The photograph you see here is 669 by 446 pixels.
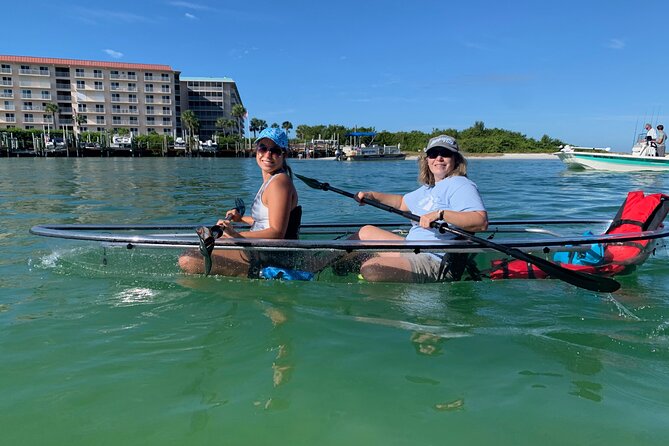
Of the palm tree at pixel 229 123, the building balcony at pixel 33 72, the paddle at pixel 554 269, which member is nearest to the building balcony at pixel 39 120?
the building balcony at pixel 33 72

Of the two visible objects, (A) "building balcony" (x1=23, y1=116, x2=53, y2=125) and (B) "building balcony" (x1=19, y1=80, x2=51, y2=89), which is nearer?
(B) "building balcony" (x1=19, y1=80, x2=51, y2=89)

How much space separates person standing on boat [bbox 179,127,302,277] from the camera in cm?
382

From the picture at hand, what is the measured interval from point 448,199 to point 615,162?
22.9 m

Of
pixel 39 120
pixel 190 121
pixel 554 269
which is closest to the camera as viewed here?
pixel 554 269

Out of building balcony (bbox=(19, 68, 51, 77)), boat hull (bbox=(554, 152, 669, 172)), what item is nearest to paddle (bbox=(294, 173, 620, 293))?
boat hull (bbox=(554, 152, 669, 172))

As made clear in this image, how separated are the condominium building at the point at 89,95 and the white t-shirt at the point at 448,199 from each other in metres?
83.7

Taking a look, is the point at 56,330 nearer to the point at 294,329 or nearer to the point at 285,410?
the point at 294,329

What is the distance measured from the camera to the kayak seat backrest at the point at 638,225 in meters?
4.25

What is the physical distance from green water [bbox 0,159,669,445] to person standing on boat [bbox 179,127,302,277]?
17 cm

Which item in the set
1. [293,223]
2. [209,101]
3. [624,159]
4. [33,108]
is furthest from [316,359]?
[209,101]

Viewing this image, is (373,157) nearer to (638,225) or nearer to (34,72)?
(34,72)

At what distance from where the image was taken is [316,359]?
→ 283 centimetres

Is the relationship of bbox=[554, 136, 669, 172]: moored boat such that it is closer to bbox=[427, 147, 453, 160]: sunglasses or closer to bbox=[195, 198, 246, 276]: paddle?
bbox=[427, 147, 453, 160]: sunglasses

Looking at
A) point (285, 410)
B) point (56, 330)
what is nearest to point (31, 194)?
point (56, 330)
